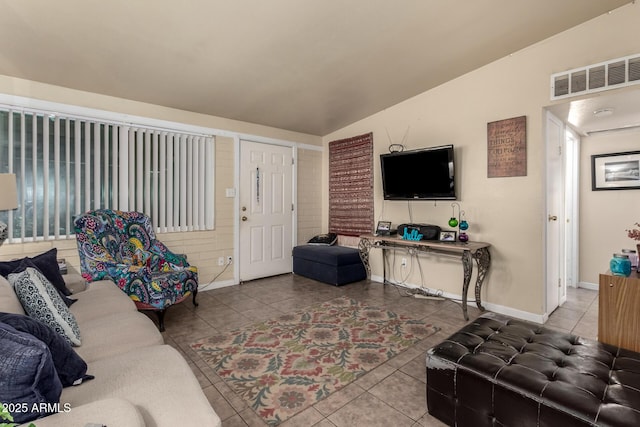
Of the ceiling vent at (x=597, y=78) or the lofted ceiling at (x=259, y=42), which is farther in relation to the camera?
the ceiling vent at (x=597, y=78)

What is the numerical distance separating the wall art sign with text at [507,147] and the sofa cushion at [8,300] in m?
3.77

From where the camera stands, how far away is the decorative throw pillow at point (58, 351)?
108 centimetres

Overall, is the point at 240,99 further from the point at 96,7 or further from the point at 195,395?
the point at 195,395

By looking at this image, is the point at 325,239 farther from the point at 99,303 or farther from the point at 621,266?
the point at 621,266

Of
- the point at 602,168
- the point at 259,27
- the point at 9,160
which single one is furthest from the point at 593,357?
the point at 9,160

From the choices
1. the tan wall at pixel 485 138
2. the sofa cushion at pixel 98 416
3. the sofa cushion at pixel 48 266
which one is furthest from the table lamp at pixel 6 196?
the tan wall at pixel 485 138

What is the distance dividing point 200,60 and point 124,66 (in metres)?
0.68

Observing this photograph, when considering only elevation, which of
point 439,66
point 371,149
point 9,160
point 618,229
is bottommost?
point 618,229

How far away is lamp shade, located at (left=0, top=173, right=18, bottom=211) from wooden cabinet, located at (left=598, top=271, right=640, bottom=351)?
390cm

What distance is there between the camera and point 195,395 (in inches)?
45.0

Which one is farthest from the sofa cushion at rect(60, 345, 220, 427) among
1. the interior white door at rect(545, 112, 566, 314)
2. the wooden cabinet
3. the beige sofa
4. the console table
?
the interior white door at rect(545, 112, 566, 314)

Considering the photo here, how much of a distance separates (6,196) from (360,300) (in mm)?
3184

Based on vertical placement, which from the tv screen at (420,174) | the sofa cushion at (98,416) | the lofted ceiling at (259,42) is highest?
the lofted ceiling at (259,42)

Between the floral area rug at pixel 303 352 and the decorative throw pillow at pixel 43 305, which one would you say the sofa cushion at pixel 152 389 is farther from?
the floral area rug at pixel 303 352
